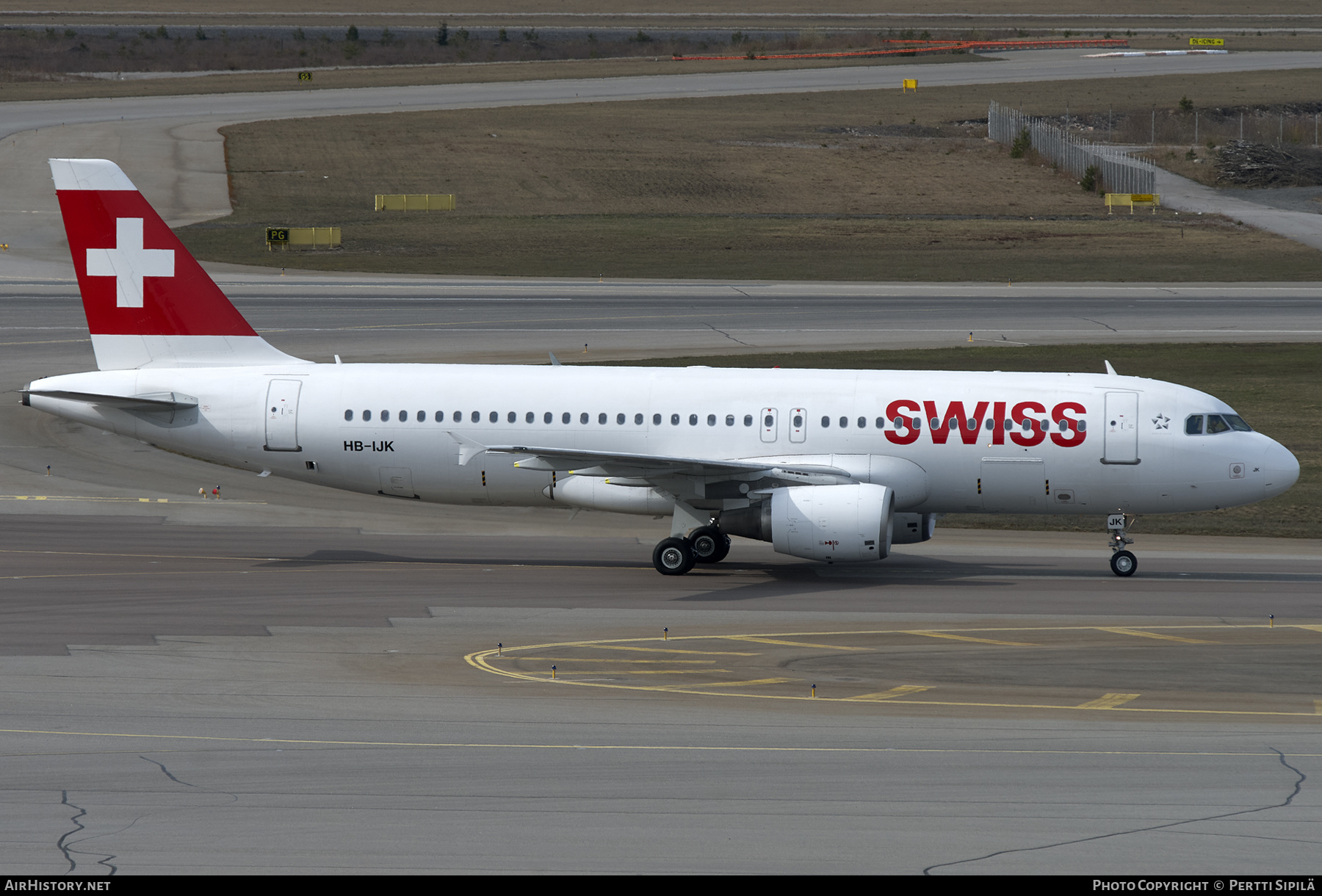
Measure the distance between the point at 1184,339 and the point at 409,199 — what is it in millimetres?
48277

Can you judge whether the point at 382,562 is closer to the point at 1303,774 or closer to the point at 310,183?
the point at 1303,774

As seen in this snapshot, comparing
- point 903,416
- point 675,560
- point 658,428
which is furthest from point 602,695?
point 903,416

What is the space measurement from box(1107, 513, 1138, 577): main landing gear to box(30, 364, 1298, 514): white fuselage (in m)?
0.30

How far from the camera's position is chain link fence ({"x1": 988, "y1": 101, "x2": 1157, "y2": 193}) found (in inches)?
3765

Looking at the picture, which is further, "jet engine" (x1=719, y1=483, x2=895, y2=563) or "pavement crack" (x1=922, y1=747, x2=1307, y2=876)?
"jet engine" (x1=719, y1=483, x2=895, y2=563)

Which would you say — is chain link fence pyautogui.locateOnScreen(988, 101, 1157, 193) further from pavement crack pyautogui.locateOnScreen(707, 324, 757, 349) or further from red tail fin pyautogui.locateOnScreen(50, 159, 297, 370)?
red tail fin pyautogui.locateOnScreen(50, 159, 297, 370)

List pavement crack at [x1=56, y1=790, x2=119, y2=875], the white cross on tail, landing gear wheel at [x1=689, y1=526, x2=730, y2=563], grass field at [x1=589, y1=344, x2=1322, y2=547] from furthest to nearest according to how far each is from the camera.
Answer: grass field at [x1=589, y1=344, x2=1322, y2=547] < the white cross on tail < landing gear wheel at [x1=689, y1=526, x2=730, y2=563] < pavement crack at [x1=56, y1=790, x2=119, y2=875]

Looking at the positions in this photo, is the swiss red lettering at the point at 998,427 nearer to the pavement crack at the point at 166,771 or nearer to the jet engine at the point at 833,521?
the jet engine at the point at 833,521

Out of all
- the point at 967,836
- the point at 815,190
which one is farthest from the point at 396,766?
the point at 815,190

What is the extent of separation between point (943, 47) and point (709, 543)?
145m

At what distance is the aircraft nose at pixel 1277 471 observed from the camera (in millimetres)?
30656

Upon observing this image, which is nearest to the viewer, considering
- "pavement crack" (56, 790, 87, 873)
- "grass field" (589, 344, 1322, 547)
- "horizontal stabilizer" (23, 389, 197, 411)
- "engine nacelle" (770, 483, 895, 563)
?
"pavement crack" (56, 790, 87, 873)

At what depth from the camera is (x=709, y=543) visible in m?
31.3

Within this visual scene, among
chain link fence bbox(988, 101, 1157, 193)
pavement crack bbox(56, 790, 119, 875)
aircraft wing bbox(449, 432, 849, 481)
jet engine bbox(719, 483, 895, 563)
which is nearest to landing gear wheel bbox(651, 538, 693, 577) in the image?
aircraft wing bbox(449, 432, 849, 481)
